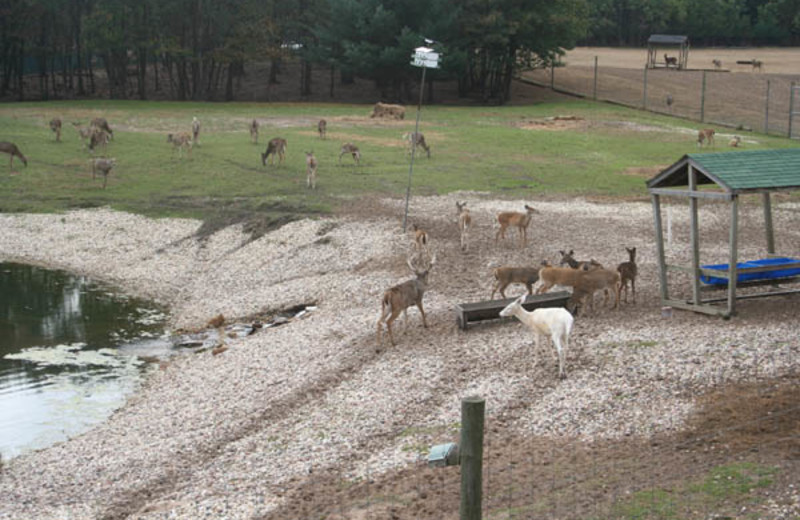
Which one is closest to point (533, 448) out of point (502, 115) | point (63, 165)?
point (63, 165)

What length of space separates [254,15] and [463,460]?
5535 centimetres

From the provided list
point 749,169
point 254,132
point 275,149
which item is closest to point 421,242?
point 749,169

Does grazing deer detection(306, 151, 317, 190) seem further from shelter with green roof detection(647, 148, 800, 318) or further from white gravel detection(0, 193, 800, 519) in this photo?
shelter with green roof detection(647, 148, 800, 318)

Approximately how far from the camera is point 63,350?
19438mm

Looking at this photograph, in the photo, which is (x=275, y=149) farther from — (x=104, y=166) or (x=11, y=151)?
(x=11, y=151)

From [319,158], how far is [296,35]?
1146 inches

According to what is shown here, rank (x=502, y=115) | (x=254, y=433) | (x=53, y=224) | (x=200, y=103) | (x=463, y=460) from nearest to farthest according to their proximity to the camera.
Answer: (x=463, y=460)
(x=254, y=433)
(x=53, y=224)
(x=502, y=115)
(x=200, y=103)

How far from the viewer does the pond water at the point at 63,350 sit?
51.5ft

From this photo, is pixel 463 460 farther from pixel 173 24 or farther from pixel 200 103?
pixel 173 24

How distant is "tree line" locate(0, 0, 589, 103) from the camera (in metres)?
55.7

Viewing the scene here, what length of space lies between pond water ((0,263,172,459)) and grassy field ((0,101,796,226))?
19.2 feet

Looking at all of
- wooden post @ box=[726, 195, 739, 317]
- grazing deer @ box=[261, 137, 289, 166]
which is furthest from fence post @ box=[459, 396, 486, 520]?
grazing deer @ box=[261, 137, 289, 166]

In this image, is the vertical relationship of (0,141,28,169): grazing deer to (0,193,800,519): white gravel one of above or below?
above

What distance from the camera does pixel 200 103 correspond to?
57.6 meters
